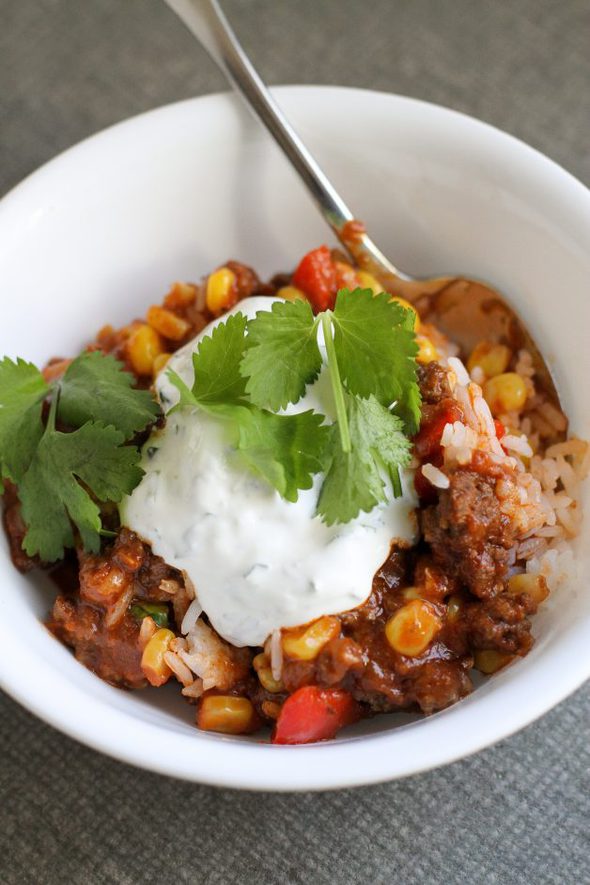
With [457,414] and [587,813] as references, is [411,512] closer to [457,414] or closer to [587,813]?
[457,414]

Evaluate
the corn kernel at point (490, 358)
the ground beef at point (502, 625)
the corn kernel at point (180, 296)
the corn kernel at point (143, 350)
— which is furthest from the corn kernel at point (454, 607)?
the corn kernel at point (180, 296)

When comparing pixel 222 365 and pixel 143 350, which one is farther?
pixel 143 350

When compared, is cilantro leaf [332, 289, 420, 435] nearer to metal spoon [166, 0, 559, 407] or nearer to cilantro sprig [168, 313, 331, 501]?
cilantro sprig [168, 313, 331, 501]

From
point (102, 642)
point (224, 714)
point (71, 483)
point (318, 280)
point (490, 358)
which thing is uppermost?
point (71, 483)

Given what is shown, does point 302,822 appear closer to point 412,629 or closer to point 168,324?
point 412,629

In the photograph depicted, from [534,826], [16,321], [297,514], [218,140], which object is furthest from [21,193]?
[534,826]

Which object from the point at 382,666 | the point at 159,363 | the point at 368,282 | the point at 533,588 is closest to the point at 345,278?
the point at 368,282
